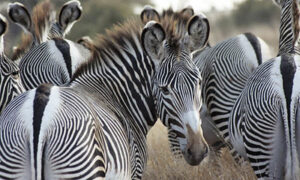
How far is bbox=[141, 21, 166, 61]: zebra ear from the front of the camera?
5.40 metres

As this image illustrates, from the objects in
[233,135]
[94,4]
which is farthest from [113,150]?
[94,4]

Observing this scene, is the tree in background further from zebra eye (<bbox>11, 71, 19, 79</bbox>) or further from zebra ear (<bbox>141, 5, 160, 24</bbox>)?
zebra eye (<bbox>11, 71, 19, 79</bbox>)

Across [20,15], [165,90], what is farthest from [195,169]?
[20,15]

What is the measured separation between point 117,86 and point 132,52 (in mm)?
433

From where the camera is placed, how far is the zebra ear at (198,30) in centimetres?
567

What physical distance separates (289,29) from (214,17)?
20365mm

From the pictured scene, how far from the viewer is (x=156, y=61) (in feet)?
18.5

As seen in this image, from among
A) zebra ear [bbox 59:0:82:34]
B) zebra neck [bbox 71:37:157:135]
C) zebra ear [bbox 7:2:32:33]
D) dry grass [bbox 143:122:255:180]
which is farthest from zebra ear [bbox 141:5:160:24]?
dry grass [bbox 143:122:255:180]

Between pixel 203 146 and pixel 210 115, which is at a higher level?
pixel 210 115

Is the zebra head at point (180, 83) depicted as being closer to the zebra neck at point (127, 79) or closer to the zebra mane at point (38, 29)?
the zebra neck at point (127, 79)

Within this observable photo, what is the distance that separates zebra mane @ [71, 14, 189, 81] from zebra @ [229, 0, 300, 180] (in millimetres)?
976

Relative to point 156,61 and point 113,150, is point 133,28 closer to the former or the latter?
point 156,61

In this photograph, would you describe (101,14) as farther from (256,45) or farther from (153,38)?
(153,38)

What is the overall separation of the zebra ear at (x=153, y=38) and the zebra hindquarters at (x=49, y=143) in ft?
5.12
